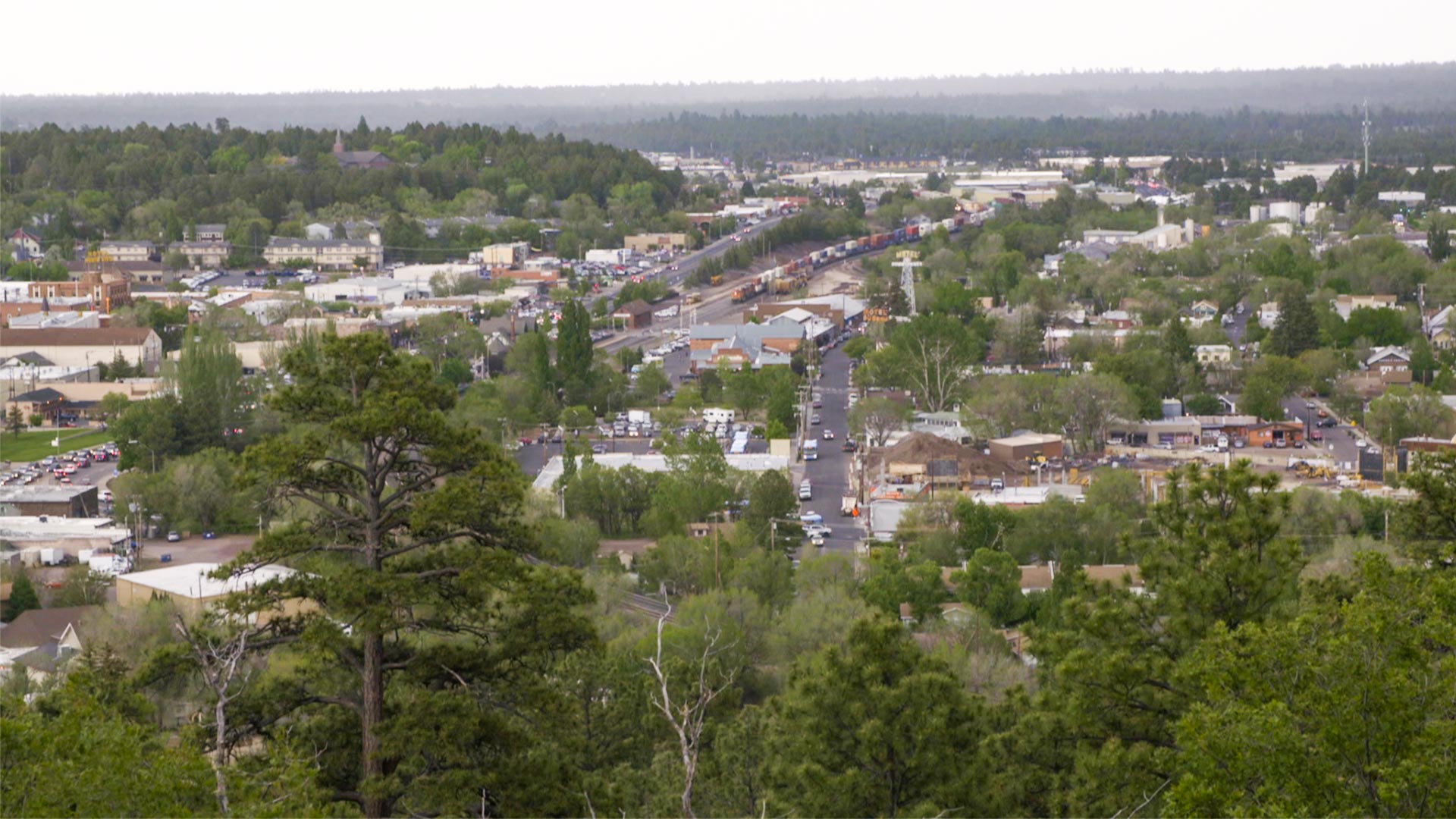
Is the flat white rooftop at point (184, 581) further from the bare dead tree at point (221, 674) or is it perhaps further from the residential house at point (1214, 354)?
the residential house at point (1214, 354)

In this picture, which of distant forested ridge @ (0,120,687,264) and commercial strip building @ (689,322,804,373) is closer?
commercial strip building @ (689,322,804,373)

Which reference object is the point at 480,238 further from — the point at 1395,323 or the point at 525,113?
the point at 525,113

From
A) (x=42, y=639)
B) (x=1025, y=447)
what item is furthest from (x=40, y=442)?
(x=1025, y=447)

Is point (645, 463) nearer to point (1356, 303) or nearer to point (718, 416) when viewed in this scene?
point (718, 416)

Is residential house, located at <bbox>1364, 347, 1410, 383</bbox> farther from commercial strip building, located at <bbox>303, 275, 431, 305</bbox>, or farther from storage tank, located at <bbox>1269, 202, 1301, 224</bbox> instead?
storage tank, located at <bbox>1269, 202, 1301, 224</bbox>

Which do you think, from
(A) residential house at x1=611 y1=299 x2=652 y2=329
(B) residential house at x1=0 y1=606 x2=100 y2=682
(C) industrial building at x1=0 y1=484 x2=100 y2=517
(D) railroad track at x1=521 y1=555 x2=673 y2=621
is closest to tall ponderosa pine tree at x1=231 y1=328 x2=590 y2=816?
(B) residential house at x1=0 y1=606 x2=100 y2=682

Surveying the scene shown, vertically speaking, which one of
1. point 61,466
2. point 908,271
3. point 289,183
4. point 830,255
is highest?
point 289,183

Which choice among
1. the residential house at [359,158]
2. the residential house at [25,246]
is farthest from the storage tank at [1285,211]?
the residential house at [25,246]
